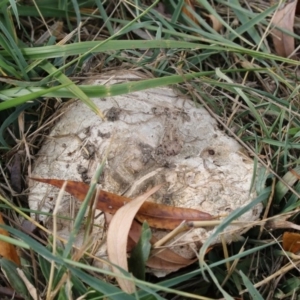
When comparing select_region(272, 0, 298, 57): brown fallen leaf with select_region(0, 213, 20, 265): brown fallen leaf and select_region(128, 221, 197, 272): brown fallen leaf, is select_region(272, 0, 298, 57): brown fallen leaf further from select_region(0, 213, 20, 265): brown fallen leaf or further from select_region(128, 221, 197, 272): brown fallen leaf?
select_region(0, 213, 20, 265): brown fallen leaf

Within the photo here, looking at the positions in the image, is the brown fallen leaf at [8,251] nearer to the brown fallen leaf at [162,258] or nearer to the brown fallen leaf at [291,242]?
the brown fallen leaf at [162,258]

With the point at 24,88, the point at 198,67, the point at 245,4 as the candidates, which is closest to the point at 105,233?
the point at 24,88

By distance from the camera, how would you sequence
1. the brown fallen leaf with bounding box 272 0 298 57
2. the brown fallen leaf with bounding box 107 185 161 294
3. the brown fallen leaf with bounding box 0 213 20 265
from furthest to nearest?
1. the brown fallen leaf with bounding box 272 0 298 57
2. the brown fallen leaf with bounding box 0 213 20 265
3. the brown fallen leaf with bounding box 107 185 161 294

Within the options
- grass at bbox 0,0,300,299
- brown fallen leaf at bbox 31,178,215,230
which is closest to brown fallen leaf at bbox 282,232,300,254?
grass at bbox 0,0,300,299

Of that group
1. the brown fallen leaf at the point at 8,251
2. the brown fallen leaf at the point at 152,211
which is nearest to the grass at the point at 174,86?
the brown fallen leaf at the point at 8,251

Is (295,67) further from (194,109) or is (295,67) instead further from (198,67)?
(194,109)

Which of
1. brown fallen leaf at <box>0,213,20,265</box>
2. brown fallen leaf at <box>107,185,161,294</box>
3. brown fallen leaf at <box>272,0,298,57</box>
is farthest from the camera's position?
brown fallen leaf at <box>272,0,298,57</box>

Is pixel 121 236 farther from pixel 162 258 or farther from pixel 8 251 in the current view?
pixel 8 251

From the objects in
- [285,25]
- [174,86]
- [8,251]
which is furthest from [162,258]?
[285,25]
